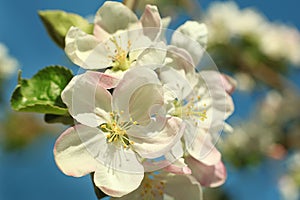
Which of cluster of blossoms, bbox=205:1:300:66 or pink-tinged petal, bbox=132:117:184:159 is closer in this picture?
pink-tinged petal, bbox=132:117:184:159

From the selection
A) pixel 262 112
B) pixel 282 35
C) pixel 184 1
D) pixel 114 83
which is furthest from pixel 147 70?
pixel 282 35

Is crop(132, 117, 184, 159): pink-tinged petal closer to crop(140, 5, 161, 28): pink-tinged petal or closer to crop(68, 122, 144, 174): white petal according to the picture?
crop(68, 122, 144, 174): white petal

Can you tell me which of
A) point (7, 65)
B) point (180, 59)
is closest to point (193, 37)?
point (180, 59)

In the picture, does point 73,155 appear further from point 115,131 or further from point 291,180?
point 291,180

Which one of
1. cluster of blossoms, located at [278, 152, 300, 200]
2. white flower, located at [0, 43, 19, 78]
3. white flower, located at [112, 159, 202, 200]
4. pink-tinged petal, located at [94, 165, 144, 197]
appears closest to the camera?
pink-tinged petal, located at [94, 165, 144, 197]

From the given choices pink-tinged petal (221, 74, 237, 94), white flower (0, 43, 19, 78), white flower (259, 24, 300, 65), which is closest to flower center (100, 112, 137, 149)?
pink-tinged petal (221, 74, 237, 94)

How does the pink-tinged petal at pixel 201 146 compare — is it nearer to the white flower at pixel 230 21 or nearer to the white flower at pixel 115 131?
the white flower at pixel 115 131

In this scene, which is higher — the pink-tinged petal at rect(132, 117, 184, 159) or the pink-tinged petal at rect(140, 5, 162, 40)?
the pink-tinged petal at rect(140, 5, 162, 40)

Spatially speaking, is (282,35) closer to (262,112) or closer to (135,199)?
(262,112)

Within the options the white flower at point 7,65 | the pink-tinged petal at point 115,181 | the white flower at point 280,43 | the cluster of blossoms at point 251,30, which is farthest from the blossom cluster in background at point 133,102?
the white flower at point 280,43
